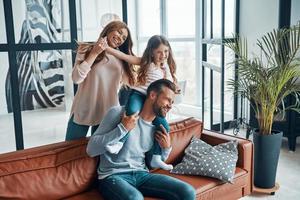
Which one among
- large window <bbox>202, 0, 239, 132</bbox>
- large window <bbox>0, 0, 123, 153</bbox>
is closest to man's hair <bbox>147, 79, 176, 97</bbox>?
large window <bbox>0, 0, 123, 153</bbox>

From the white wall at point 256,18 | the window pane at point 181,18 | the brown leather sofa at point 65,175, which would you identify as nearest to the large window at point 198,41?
the window pane at point 181,18

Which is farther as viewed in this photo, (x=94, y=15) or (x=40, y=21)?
(x=94, y=15)

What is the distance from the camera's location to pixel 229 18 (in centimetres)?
450

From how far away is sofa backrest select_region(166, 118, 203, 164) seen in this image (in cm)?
244

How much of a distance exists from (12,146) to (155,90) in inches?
69.5

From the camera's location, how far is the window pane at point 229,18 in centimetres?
438

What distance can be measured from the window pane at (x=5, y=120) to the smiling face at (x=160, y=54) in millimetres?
1397

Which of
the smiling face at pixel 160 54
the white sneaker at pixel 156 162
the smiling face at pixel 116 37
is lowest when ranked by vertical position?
the white sneaker at pixel 156 162

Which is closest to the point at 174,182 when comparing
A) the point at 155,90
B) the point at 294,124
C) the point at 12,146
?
the point at 155,90

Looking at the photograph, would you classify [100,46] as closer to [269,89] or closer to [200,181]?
[200,181]

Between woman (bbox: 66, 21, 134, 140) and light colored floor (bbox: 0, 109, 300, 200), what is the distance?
3.40 feet

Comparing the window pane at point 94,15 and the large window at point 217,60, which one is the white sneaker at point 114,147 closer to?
the window pane at point 94,15

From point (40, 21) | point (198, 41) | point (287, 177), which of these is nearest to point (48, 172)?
point (40, 21)

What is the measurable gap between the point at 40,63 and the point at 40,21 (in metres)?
0.37
